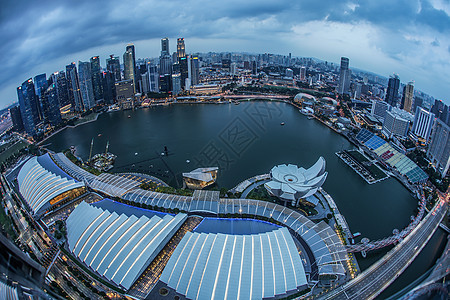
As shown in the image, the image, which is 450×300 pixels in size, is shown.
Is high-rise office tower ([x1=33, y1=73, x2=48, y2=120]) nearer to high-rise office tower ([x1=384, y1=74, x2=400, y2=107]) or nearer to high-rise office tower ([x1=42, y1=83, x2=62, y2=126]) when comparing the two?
high-rise office tower ([x1=42, y1=83, x2=62, y2=126])

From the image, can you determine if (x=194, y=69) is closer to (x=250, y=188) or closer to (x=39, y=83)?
(x=39, y=83)

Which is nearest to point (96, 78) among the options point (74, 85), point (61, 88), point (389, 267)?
point (74, 85)

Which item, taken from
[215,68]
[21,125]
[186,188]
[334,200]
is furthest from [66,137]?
[215,68]

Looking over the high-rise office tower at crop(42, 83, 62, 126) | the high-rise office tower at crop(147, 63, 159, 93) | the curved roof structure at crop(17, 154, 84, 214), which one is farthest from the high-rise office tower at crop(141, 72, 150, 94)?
the curved roof structure at crop(17, 154, 84, 214)

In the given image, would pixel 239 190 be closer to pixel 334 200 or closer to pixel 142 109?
pixel 334 200

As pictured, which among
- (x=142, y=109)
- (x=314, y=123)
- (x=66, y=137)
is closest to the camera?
(x=66, y=137)

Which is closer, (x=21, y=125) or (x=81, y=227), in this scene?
(x=81, y=227)

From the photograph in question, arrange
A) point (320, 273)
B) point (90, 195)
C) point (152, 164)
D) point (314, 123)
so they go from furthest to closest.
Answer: point (314, 123), point (152, 164), point (90, 195), point (320, 273)
